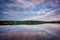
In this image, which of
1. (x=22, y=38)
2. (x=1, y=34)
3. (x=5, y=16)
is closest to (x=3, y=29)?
(x=1, y=34)

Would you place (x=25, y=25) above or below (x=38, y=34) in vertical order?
above

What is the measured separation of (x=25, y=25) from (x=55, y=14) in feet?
1.70

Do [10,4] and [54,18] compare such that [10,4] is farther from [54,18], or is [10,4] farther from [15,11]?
[54,18]

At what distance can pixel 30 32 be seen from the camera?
1.82 meters

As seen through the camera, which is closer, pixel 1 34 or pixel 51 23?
pixel 1 34

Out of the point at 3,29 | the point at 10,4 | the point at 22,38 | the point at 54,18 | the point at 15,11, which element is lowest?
the point at 22,38

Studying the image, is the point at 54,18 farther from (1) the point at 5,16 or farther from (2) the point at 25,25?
(1) the point at 5,16

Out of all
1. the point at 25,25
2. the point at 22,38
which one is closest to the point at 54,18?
the point at 25,25

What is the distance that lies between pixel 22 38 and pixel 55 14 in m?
0.65

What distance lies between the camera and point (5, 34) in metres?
1.79

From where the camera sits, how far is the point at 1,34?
5.83 feet

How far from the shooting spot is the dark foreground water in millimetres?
1773

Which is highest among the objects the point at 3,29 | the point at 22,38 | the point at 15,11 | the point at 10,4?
the point at 10,4

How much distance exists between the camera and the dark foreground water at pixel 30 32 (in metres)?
1.77
